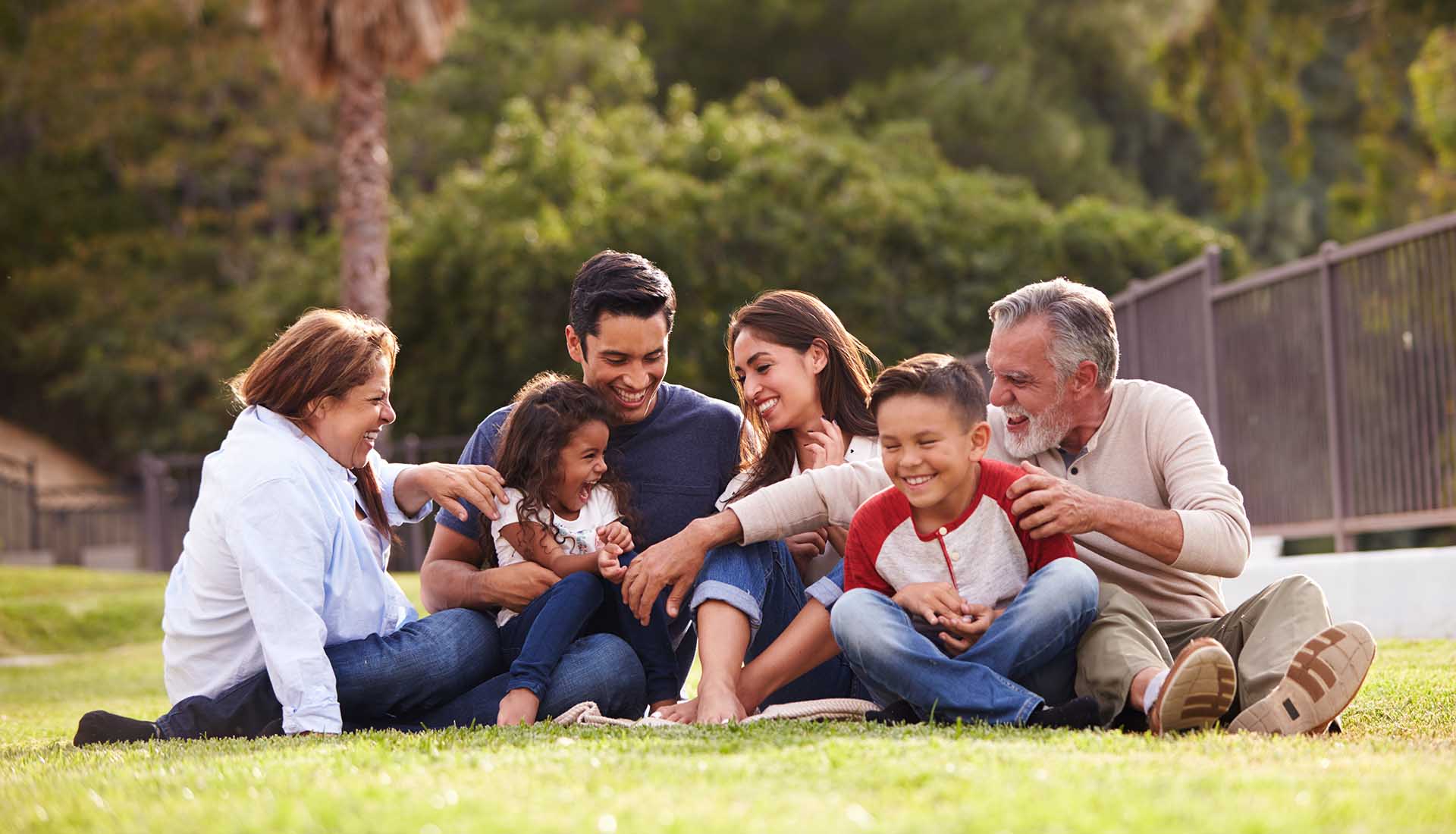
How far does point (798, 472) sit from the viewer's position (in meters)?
5.09

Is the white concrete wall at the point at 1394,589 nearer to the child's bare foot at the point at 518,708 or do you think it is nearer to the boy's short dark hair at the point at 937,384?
the boy's short dark hair at the point at 937,384

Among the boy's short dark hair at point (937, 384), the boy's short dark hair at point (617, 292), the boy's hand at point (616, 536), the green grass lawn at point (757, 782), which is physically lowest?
the green grass lawn at point (757, 782)

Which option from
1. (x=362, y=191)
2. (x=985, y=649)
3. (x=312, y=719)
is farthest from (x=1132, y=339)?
(x=362, y=191)

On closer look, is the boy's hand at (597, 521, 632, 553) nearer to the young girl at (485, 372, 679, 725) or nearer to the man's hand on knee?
the young girl at (485, 372, 679, 725)

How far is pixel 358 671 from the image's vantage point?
446cm

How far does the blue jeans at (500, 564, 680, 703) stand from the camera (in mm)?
4582

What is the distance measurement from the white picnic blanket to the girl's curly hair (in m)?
0.69

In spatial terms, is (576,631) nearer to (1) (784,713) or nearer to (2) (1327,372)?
(1) (784,713)

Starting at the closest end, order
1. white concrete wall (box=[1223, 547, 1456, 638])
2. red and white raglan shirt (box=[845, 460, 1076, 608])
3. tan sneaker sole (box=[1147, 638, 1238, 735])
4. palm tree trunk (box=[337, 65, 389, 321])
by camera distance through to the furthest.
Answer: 1. tan sneaker sole (box=[1147, 638, 1238, 735])
2. red and white raglan shirt (box=[845, 460, 1076, 608])
3. white concrete wall (box=[1223, 547, 1456, 638])
4. palm tree trunk (box=[337, 65, 389, 321])

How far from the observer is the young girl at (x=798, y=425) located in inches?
181

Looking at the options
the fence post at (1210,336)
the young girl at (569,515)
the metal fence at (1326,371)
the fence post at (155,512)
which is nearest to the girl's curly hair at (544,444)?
the young girl at (569,515)

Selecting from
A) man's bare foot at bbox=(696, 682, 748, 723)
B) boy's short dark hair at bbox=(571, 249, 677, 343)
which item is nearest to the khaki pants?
man's bare foot at bbox=(696, 682, 748, 723)

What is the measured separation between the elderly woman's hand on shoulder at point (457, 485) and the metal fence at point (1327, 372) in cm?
551

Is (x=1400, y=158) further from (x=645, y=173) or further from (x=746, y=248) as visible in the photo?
(x=645, y=173)
